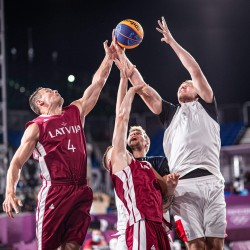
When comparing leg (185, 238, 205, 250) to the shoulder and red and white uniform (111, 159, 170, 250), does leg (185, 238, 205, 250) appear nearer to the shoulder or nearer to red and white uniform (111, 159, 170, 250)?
red and white uniform (111, 159, 170, 250)

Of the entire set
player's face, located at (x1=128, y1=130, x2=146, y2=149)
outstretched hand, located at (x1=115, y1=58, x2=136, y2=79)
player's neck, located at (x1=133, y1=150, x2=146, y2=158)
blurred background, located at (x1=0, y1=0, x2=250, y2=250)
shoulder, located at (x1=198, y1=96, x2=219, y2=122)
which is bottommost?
player's neck, located at (x1=133, y1=150, x2=146, y2=158)

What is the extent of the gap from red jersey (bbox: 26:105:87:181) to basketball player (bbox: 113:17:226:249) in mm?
930

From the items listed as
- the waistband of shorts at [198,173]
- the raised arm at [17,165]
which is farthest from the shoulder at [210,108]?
the raised arm at [17,165]

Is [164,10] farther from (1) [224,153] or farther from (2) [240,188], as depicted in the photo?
(2) [240,188]

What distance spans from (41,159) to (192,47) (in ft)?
55.0

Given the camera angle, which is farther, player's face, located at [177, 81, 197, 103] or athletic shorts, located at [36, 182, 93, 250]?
player's face, located at [177, 81, 197, 103]

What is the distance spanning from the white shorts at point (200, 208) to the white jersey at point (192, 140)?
0.42 feet

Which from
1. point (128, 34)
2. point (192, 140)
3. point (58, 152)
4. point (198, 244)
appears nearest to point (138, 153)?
point (192, 140)

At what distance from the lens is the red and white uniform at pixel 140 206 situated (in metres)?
4.80

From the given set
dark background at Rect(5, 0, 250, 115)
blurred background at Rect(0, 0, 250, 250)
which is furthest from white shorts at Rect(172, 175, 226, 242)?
dark background at Rect(5, 0, 250, 115)

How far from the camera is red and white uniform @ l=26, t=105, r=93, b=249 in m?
5.18

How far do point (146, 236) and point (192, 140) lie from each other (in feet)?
3.84

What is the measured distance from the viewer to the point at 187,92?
18.6ft

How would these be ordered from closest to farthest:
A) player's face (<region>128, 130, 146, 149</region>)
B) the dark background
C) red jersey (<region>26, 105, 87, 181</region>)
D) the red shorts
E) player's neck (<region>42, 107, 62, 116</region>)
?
the red shorts
red jersey (<region>26, 105, 87, 181</region>)
player's face (<region>128, 130, 146, 149</region>)
player's neck (<region>42, 107, 62, 116</region>)
the dark background
